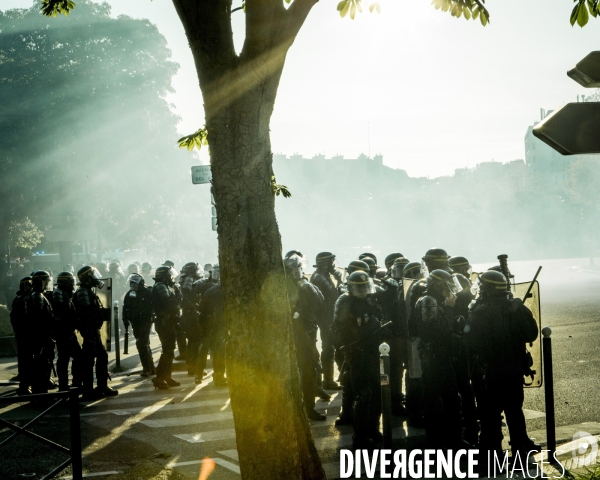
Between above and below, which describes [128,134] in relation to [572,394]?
above

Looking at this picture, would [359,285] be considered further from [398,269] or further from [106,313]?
[106,313]

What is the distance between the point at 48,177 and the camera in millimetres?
30344

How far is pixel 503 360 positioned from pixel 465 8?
10.8 feet

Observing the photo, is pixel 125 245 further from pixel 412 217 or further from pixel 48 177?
pixel 412 217

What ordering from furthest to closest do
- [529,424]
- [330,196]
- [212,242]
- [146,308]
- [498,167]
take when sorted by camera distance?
[498,167], [330,196], [212,242], [146,308], [529,424]

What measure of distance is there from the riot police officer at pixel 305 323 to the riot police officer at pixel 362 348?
1.39 m

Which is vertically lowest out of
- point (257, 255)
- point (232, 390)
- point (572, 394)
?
point (572, 394)

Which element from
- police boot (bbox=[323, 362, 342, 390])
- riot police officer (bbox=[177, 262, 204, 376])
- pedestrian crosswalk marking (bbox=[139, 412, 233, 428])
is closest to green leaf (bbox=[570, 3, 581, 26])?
pedestrian crosswalk marking (bbox=[139, 412, 233, 428])

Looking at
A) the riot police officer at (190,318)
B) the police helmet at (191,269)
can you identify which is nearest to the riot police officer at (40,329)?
the riot police officer at (190,318)

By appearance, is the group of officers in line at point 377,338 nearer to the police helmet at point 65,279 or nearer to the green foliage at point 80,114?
the police helmet at point 65,279

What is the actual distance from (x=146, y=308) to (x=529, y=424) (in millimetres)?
7038

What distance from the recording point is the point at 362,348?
24.3 ft

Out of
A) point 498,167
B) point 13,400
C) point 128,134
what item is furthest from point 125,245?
point 498,167

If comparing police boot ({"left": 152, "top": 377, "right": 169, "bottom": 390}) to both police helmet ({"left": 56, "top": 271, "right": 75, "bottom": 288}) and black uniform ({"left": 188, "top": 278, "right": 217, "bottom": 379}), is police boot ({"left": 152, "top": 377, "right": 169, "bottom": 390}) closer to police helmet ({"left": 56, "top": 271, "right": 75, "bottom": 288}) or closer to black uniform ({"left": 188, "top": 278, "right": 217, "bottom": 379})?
black uniform ({"left": 188, "top": 278, "right": 217, "bottom": 379})
